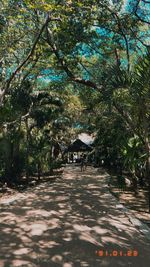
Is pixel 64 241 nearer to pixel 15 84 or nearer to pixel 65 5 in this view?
pixel 65 5

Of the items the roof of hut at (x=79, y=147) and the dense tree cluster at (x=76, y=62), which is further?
the roof of hut at (x=79, y=147)

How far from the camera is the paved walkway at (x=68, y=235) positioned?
5.14m

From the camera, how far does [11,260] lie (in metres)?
4.99

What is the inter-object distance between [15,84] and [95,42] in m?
6.38

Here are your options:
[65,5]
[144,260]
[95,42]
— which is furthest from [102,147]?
[144,260]

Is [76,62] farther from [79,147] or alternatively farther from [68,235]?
[79,147]

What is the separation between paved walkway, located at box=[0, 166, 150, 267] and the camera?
5.14 metres

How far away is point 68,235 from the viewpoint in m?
6.57
